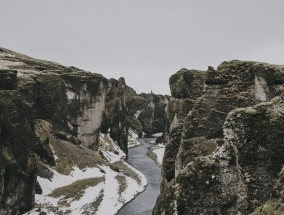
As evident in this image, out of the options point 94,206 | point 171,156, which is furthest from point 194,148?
point 94,206

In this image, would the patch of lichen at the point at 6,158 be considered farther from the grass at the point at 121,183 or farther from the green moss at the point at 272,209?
the green moss at the point at 272,209

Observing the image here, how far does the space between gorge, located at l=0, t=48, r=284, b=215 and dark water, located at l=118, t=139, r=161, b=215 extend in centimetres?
196

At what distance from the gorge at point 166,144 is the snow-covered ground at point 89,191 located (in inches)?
7.9

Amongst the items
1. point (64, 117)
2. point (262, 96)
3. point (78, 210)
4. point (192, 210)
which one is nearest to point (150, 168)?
point (64, 117)

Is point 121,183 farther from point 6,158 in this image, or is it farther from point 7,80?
point 6,158

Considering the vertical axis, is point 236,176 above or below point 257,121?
below

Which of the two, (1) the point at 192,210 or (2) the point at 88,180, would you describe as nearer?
(1) the point at 192,210

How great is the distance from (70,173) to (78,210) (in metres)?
22.8

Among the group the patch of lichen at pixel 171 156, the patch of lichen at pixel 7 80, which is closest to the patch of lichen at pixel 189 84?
the patch of lichen at pixel 171 156

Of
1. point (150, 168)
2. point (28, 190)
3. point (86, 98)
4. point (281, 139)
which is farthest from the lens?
point (86, 98)

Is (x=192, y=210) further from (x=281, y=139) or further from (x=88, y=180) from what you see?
(x=88, y=180)

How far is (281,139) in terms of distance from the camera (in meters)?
18.4

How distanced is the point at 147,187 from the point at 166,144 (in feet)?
165

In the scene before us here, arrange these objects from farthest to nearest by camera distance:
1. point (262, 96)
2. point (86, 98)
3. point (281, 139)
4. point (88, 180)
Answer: point (86, 98) < point (88, 180) < point (262, 96) < point (281, 139)
